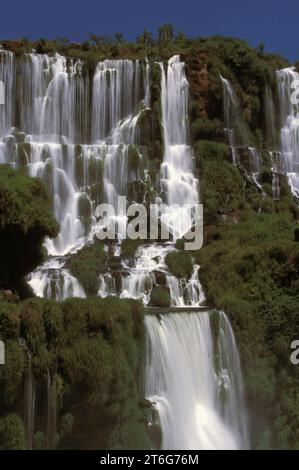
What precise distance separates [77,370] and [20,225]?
193 inches

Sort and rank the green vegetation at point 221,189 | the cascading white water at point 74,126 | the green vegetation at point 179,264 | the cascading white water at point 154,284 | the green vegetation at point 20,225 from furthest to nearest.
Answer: the green vegetation at point 221,189, the cascading white water at point 74,126, the green vegetation at point 179,264, the cascading white water at point 154,284, the green vegetation at point 20,225

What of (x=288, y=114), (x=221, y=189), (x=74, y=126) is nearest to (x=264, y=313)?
(x=221, y=189)

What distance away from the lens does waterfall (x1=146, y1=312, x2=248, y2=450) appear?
18.5 meters

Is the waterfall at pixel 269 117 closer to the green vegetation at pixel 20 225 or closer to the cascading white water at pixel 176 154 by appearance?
the cascading white water at pixel 176 154

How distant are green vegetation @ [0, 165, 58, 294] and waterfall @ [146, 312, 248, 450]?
4013mm

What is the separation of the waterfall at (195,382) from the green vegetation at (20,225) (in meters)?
4.01

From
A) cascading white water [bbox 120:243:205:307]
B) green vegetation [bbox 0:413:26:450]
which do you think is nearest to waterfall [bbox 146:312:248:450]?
cascading white water [bbox 120:243:205:307]

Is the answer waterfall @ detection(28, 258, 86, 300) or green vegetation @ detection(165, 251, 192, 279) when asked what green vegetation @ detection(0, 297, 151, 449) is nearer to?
waterfall @ detection(28, 258, 86, 300)

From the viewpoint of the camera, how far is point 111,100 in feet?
120

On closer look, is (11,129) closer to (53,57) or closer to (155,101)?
(53,57)

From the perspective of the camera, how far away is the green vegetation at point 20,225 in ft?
60.4

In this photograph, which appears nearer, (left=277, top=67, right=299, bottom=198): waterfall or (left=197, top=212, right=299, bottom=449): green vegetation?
(left=197, top=212, right=299, bottom=449): green vegetation

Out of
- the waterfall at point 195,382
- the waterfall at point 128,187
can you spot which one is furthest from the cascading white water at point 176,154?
the waterfall at point 195,382

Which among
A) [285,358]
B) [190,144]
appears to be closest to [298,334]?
[285,358]
